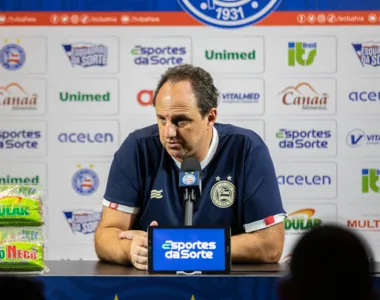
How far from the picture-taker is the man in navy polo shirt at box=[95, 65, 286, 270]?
2.75 m

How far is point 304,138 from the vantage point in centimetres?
410

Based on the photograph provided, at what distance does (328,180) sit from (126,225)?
165cm

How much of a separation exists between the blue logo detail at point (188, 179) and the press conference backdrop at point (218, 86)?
1786 millimetres

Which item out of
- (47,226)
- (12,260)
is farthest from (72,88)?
(12,260)

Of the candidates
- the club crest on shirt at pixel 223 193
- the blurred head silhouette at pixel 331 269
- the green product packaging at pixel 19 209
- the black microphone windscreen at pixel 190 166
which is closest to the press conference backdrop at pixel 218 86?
the club crest on shirt at pixel 223 193

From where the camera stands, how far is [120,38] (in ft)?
13.6

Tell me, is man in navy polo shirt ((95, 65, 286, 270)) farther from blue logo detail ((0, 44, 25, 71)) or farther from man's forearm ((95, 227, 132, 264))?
blue logo detail ((0, 44, 25, 71))

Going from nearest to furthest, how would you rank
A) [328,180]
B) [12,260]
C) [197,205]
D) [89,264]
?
[12,260]
[89,264]
[197,205]
[328,180]

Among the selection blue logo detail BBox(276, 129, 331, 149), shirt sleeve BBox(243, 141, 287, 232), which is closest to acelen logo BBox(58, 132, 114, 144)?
blue logo detail BBox(276, 129, 331, 149)

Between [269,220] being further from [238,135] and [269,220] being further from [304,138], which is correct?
[304,138]

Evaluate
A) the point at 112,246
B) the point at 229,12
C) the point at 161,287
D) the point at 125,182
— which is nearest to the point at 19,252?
the point at 161,287

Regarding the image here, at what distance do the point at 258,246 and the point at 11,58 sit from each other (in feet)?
7.04

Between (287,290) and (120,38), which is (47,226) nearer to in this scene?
(120,38)

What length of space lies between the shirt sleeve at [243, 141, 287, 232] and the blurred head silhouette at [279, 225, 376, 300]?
1.81 meters
